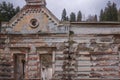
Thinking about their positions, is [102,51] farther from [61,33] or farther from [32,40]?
[32,40]

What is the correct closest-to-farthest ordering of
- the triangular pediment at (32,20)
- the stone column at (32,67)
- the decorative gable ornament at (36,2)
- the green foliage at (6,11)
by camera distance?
the stone column at (32,67)
the triangular pediment at (32,20)
the decorative gable ornament at (36,2)
the green foliage at (6,11)

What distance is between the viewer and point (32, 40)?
78.4ft

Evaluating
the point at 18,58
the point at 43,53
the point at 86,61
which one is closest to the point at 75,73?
the point at 86,61

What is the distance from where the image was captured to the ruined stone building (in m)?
23.2

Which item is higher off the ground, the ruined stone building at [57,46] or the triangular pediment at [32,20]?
the triangular pediment at [32,20]

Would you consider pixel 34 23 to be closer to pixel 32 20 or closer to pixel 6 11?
Answer: pixel 32 20

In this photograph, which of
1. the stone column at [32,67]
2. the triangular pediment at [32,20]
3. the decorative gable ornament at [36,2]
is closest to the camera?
the stone column at [32,67]

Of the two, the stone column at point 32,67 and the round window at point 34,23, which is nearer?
the stone column at point 32,67

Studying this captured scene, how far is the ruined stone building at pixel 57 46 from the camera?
76.0 feet

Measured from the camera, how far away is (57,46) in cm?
2356

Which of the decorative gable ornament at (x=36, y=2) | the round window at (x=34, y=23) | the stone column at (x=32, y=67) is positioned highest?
the decorative gable ornament at (x=36, y=2)

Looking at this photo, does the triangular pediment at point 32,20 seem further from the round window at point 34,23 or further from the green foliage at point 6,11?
the green foliage at point 6,11

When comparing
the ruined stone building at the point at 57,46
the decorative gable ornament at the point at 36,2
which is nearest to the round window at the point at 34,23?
the ruined stone building at the point at 57,46

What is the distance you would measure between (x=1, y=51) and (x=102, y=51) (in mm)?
7157
